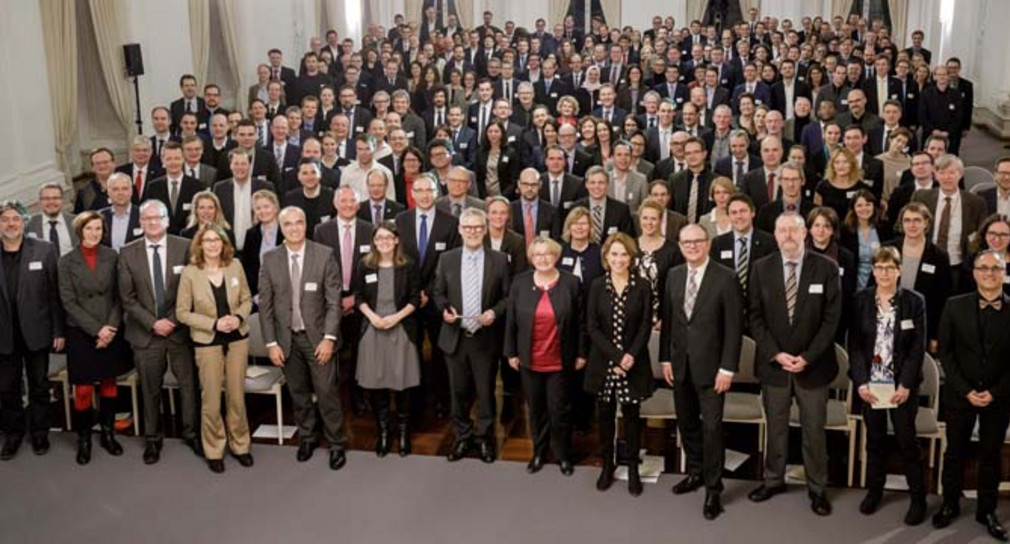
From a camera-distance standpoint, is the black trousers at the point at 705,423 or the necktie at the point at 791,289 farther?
the black trousers at the point at 705,423

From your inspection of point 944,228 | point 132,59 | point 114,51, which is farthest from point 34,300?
point 114,51

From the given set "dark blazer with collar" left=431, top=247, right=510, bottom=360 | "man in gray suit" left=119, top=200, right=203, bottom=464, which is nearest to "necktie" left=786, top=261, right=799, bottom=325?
"dark blazer with collar" left=431, top=247, right=510, bottom=360

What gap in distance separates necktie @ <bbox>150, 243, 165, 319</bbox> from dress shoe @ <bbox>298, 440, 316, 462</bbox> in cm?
106

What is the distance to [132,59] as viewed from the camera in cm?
1171

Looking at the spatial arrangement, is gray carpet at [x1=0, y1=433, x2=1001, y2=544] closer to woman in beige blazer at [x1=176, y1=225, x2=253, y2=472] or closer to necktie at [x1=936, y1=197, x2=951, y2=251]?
woman in beige blazer at [x1=176, y1=225, x2=253, y2=472]

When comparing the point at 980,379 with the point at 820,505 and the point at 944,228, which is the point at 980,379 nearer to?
the point at 820,505

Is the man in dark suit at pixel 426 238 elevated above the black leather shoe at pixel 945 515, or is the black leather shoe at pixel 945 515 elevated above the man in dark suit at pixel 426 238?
the man in dark suit at pixel 426 238

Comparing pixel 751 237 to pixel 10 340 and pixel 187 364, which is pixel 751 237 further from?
pixel 10 340

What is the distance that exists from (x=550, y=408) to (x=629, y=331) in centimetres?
69

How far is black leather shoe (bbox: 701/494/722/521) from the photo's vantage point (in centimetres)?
551

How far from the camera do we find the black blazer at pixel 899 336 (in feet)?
17.2

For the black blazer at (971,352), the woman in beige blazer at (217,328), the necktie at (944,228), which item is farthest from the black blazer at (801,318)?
the woman in beige blazer at (217,328)

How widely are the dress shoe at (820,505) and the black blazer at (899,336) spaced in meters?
0.60

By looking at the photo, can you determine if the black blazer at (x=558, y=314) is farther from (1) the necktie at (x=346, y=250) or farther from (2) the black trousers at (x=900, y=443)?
(2) the black trousers at (x=900, y=443)
